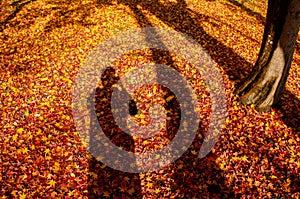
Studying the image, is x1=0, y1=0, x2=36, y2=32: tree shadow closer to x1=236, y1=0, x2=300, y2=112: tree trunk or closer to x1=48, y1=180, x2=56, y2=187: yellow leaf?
x1=48, y1=180, x2=56, y2=187: yellow leaf

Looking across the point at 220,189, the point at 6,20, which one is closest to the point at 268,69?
the point at 220,189

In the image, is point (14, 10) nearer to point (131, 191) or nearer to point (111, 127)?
point (111, 127)

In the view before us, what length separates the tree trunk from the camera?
4.57 meters

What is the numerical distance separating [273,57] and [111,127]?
14.1ft

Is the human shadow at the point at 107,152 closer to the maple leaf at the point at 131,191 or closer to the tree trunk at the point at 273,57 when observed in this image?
the maple leaf at the point at 131,191

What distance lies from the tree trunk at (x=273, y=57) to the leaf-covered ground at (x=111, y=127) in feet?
1.27

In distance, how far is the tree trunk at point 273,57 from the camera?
4574mm

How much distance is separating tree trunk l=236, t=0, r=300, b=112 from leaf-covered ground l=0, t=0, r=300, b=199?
39cm

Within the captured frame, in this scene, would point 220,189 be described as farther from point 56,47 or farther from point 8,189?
point 56,47

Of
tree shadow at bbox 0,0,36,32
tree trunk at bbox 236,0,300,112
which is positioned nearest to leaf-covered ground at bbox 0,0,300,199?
tree shadow at bbox 0,0,36,32

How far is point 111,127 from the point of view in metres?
5.75

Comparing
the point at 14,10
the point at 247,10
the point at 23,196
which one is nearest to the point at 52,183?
the point at 23,196

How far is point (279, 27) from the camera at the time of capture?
4.75 m

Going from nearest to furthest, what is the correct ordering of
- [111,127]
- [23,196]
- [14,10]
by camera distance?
[23,196] → [111,127] → [14,10]
